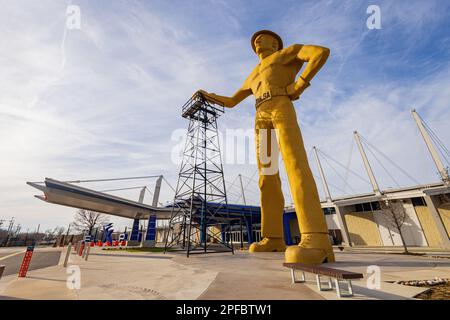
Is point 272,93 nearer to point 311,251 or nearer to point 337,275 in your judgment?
point 311,251

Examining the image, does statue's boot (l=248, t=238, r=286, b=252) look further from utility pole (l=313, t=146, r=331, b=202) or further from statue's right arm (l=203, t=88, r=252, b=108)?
utility pole (l=313, t=146, r=331, b=202)

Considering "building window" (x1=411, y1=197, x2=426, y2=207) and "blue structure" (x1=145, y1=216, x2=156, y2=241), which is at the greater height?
"building window" (x1=411, y1=197, x2=426, y2=207)

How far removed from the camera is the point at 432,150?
20.8 meters

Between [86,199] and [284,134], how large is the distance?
72.0 feet

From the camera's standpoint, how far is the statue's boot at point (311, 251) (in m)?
5.87

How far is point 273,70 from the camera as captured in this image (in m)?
9.17

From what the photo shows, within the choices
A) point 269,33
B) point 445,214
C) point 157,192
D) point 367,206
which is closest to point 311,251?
point 269,33

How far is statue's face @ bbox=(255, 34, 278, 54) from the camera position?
10305 mm

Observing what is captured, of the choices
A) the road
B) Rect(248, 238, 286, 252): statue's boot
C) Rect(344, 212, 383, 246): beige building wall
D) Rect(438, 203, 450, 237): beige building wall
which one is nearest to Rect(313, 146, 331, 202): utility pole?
Rect(344, 212, 383, 246): beige building wall

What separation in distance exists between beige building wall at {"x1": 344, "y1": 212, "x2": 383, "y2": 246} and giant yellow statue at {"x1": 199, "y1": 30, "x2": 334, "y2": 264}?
61.6 feet

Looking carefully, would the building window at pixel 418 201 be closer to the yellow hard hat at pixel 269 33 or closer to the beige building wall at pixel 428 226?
the beige building wall at pixel 428 226
